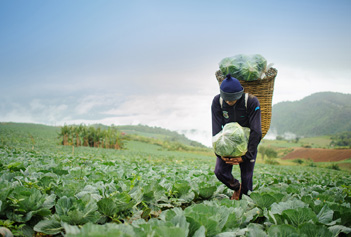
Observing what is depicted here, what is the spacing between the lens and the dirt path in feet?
87.9

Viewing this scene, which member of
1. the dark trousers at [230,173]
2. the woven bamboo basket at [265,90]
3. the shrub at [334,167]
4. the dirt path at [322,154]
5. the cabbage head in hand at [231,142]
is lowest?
the shrub at [334,167]

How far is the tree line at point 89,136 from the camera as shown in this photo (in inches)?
848

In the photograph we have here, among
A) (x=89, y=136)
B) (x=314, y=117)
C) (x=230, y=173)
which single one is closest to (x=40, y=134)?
(x=89, y=136)

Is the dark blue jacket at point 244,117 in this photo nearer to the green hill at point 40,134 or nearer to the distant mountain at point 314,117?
the green hill at point 40,134

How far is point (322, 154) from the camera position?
95.2 feet

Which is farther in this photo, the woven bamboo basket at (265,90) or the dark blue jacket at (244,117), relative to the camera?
the woven bamboo basket at (265,90)

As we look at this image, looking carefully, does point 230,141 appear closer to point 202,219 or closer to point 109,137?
point 202,219

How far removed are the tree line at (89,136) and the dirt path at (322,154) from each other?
79.1ft

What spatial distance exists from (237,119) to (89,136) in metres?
21.9

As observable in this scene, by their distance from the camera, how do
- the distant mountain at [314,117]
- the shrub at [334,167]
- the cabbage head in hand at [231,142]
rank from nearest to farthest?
1. the cabbage head in hand at [231,142]
2. the shrub at [334,167]
3. the distant mountain at [314,117]

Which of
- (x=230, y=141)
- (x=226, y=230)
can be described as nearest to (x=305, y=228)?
(x=226, y=230)

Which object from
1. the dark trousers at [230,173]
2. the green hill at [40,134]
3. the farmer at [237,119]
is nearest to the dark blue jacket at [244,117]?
the farmer at [237,119]

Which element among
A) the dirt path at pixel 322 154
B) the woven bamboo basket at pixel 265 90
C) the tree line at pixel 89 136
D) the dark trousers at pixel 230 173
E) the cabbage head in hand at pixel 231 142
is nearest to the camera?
the cabbage head in hand at pixel 231 142

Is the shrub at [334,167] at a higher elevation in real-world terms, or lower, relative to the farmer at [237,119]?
lower
